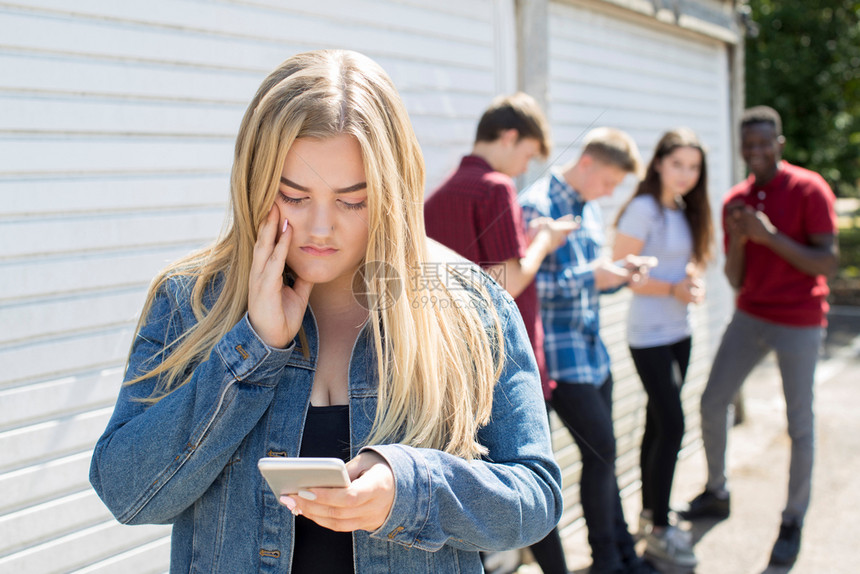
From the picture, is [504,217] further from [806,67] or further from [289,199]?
[806,67]

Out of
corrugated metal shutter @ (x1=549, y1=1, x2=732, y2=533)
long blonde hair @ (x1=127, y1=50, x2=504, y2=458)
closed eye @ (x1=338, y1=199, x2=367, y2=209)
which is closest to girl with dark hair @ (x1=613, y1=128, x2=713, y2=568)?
corrugated metal shutter @ (x1=549, y1=1, x2=732, y2=533)

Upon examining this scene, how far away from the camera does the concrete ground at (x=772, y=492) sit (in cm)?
397

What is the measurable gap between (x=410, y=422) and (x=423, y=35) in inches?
105

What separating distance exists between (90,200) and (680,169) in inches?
118

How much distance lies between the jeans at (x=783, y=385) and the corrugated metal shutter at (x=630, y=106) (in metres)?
0.76

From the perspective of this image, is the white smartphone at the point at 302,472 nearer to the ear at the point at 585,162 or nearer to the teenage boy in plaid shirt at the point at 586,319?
the teenage boy in plaid shirt at the point at 586,319

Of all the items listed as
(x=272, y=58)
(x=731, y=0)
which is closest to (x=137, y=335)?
(x=272, y=58)

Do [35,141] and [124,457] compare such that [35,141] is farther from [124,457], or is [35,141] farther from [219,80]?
[124,457]

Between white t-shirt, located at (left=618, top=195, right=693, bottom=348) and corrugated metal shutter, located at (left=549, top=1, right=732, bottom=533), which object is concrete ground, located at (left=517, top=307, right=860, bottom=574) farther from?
white t-shirt, located at (left=618, top=195, right=693, bottom=348)

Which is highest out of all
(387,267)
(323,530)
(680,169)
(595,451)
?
(680,169)

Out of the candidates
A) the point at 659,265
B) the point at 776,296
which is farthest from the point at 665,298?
the point at 776,296

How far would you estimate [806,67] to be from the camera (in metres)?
12.9

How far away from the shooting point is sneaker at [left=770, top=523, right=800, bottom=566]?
3.85 m

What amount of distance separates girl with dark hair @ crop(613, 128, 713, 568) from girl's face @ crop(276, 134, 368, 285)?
281cm
